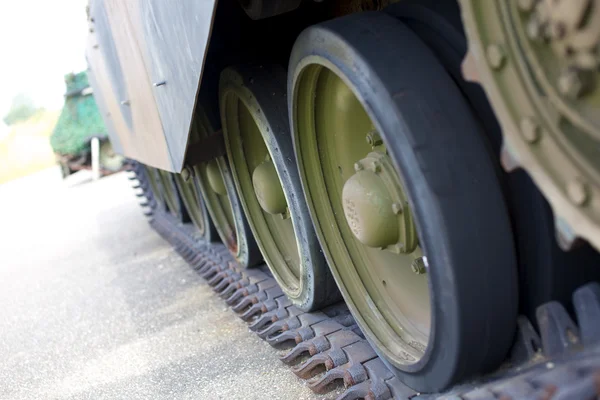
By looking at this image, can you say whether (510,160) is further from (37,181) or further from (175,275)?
(37,181)

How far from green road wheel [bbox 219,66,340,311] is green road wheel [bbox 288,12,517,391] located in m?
0.29

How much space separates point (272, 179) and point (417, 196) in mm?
1136

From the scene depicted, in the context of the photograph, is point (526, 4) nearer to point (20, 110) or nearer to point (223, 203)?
point (223, 203)

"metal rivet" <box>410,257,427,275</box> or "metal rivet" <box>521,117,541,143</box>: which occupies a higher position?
"metal rivet" <box>521,117,541,143</box>

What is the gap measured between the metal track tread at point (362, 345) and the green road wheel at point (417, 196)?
62 millimetres

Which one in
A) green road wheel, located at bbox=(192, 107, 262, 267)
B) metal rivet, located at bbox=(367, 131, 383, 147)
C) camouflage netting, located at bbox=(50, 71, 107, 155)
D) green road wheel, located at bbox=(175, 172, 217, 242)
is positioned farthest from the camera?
camouflage netting, located at bbox=(50, 71, 107, 155)

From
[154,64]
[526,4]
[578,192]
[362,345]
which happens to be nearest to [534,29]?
[526,4]

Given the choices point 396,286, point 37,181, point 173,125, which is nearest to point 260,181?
point 173,125

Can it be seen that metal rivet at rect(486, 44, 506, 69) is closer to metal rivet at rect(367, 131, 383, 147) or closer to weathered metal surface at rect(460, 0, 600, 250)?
weathered metal surface at rect(460, 0, 600, 250)

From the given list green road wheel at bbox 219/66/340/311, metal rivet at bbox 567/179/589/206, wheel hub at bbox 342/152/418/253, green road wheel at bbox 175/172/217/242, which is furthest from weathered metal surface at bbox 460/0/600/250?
green road wheel at bbox 175/172/217/242

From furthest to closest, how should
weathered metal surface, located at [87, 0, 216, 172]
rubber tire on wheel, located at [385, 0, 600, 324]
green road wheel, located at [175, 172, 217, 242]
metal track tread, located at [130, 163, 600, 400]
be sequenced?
green road wheel, located at [175, 172, 217, 242] → weathered metal surface, located at [87, 0, 216, 172] → rubber tire on wheel, located at [385, 0, 600, 324] → metal track tread, located at [130, 163, 600, 400]

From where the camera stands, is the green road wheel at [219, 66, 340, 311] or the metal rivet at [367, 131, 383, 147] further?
the green road wheel at [219, 66, 340, 311]

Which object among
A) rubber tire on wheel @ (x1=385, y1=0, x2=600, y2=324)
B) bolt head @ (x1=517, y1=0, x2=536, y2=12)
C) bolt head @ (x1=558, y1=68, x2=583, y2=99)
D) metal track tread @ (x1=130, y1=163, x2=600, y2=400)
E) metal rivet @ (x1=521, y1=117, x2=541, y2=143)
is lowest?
metal track tread @ (x1=130, y1=163, x2=600, y2=400)

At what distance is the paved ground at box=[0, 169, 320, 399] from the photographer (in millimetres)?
2240
